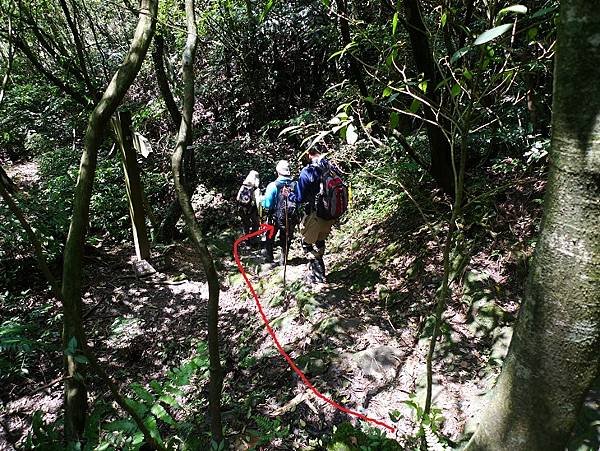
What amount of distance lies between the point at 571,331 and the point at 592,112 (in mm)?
658

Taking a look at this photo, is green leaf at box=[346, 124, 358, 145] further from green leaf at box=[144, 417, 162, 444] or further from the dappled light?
green leaf at box=[144, 417, 162, 444]

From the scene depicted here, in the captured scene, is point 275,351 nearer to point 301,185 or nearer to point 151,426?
point 301,185

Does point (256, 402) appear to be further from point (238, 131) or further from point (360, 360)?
point (238, 131)

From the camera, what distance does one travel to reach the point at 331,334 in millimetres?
4457

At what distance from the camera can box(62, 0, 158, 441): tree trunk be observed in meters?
2.31

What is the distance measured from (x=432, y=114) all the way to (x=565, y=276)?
394 centimetres

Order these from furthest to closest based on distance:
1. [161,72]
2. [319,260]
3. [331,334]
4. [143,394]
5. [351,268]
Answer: [161,72]
[351,268]
[319,260]
[331,334]
[143,394]

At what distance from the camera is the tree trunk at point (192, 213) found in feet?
7.47

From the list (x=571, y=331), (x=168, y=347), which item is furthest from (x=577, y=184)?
(x=168, y=347)

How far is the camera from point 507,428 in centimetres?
145

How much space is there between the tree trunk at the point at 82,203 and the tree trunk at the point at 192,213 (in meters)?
0.25

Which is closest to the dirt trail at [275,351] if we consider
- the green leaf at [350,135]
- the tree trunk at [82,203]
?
the tree trunk at [82,203]

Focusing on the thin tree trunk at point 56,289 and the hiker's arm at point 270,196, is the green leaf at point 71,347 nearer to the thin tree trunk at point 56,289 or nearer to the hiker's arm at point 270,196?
the thin tree trunk at point 56,289

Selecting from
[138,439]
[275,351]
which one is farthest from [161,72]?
[138,439]
